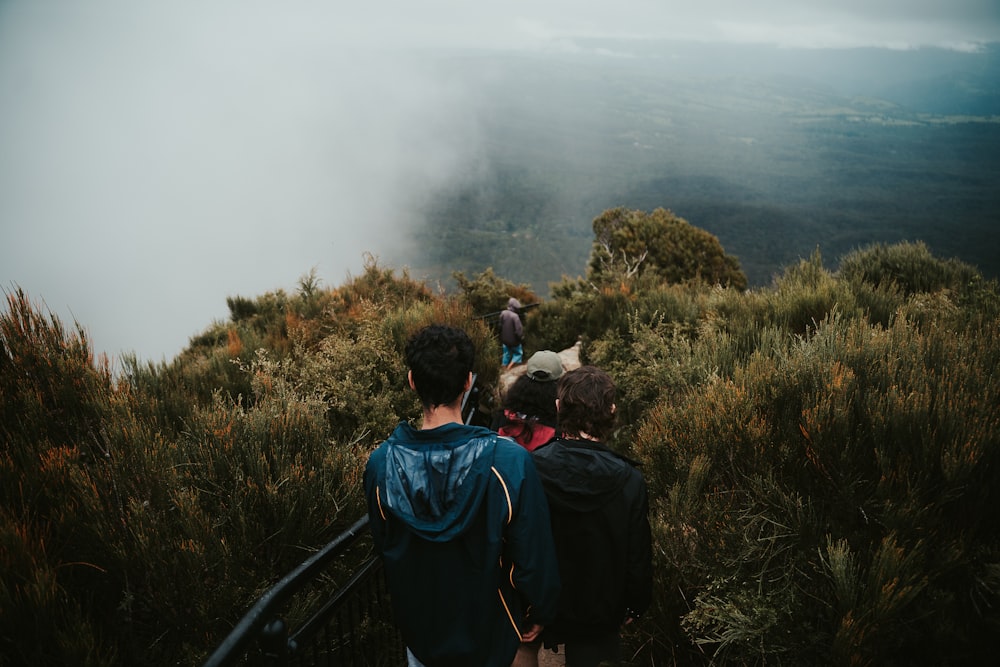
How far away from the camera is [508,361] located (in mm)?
11414

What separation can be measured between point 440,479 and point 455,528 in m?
0.17

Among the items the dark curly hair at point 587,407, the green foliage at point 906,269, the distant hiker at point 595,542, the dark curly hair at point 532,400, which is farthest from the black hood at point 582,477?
the green foliage at point 906,269

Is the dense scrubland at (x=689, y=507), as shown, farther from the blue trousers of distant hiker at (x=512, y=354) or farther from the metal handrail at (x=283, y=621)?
the blue trousers of distant hiker at (x=512, y=354)

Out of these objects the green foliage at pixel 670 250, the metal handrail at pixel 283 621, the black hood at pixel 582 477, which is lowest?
the green foliage at pixel 670 250

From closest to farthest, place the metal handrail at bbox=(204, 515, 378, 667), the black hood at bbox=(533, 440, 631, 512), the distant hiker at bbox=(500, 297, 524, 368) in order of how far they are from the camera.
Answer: the metal handrail at bbox=(204, 515, 378, 667)
the black hood at bbox=(533, 440, 631, 512)
the distant hiker at bbox=(500, 297, 524, 368)

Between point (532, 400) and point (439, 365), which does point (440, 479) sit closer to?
point (439, 365)

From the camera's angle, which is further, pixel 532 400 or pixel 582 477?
pixel 532 400

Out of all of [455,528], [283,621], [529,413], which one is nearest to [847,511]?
[529,413]

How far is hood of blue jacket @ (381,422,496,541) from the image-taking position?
1.78 meters

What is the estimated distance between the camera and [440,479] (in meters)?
1.81

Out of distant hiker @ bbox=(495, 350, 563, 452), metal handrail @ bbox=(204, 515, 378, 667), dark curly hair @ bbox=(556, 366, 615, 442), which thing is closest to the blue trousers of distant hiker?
distant hiker @ bbox=(495, 350, 563, 452)

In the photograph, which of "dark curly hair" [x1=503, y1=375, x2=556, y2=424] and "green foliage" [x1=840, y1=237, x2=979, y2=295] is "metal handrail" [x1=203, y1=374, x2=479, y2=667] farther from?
"green foliage" [x1=840, y1=237, x2=979, y2=295]

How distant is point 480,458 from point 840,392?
2.46 meters

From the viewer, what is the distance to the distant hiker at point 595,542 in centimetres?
225
